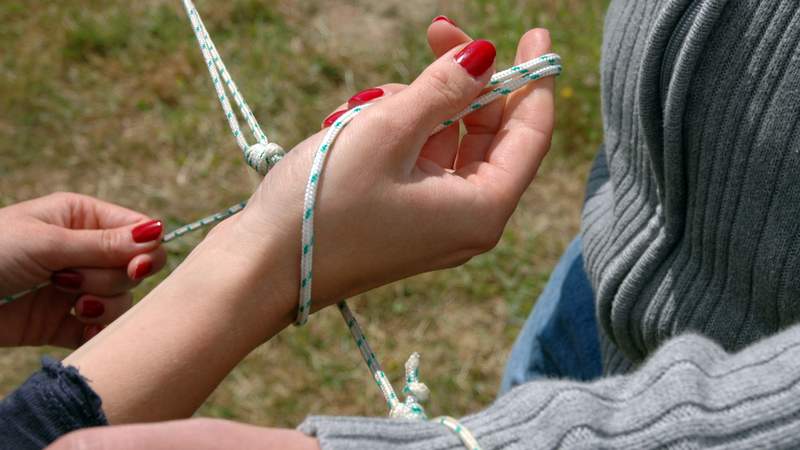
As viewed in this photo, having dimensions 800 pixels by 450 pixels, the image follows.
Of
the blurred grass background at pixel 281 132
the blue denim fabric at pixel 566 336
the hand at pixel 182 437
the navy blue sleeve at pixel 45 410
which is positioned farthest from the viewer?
the blurred grass background at pixel 281 132

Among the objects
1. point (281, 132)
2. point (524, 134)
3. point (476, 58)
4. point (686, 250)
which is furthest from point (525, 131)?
point (281, 132)

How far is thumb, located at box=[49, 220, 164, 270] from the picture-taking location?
3.40ft

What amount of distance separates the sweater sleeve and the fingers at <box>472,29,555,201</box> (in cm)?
35

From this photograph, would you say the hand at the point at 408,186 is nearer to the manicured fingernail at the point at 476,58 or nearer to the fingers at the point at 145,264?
the manicured fingernail at the point at 476,58

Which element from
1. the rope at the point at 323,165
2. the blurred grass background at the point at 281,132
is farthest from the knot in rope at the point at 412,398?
the blurred grass background at the point at 281,132

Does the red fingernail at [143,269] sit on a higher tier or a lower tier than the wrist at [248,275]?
lower

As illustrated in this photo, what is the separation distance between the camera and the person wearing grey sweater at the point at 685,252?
578 millimetres

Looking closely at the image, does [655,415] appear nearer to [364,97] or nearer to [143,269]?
[364,97]

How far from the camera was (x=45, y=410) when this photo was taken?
2.25ft

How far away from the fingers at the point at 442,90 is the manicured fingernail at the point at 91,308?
1.54 ft

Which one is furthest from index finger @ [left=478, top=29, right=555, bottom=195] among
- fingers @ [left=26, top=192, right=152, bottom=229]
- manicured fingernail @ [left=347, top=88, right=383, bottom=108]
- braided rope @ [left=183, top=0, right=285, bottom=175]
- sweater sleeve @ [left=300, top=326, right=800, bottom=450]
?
fingers @ [left=26, top=192, right=152, bottom=229]

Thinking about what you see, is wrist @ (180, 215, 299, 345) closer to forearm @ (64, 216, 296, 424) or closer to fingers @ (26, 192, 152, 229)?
forearm @ (64, 216, 296, 424)

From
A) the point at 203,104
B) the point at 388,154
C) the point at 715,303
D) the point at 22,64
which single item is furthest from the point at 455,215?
the point at 22,64

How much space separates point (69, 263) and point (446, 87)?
525 mm
